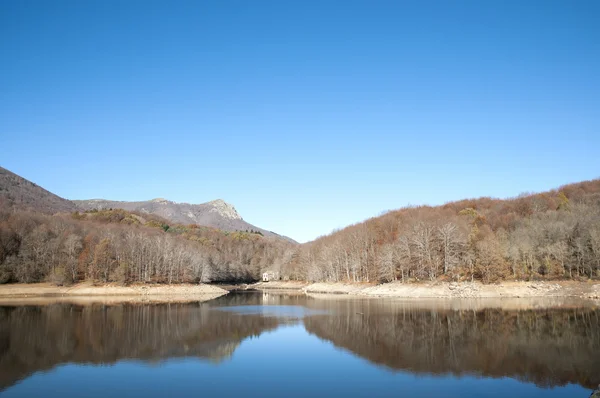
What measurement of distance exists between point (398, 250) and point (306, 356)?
179 ft

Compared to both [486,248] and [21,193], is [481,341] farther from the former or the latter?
[21,193]

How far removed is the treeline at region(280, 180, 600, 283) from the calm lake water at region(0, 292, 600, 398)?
25.4 m

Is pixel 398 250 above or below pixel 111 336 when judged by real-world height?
above

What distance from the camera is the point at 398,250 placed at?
7550cm

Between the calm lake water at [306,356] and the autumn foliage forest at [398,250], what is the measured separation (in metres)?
26.3

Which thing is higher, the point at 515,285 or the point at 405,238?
the point at 405,238

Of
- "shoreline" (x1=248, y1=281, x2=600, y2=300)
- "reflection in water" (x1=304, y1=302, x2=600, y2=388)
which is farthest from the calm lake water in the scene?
"shoreline" (x1=248, y1=281, x2=600, y2=300)

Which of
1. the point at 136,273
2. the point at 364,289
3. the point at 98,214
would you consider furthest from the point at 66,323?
the point at 98,214

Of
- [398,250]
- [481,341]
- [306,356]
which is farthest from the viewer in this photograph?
[398,250]

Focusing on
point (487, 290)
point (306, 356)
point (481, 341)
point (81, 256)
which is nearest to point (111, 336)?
point (306, 356)

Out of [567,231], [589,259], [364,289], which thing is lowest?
[364,289]

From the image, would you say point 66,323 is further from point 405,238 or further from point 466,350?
point 405,238

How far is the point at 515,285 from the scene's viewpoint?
60250mm

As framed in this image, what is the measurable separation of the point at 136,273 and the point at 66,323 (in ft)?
146
